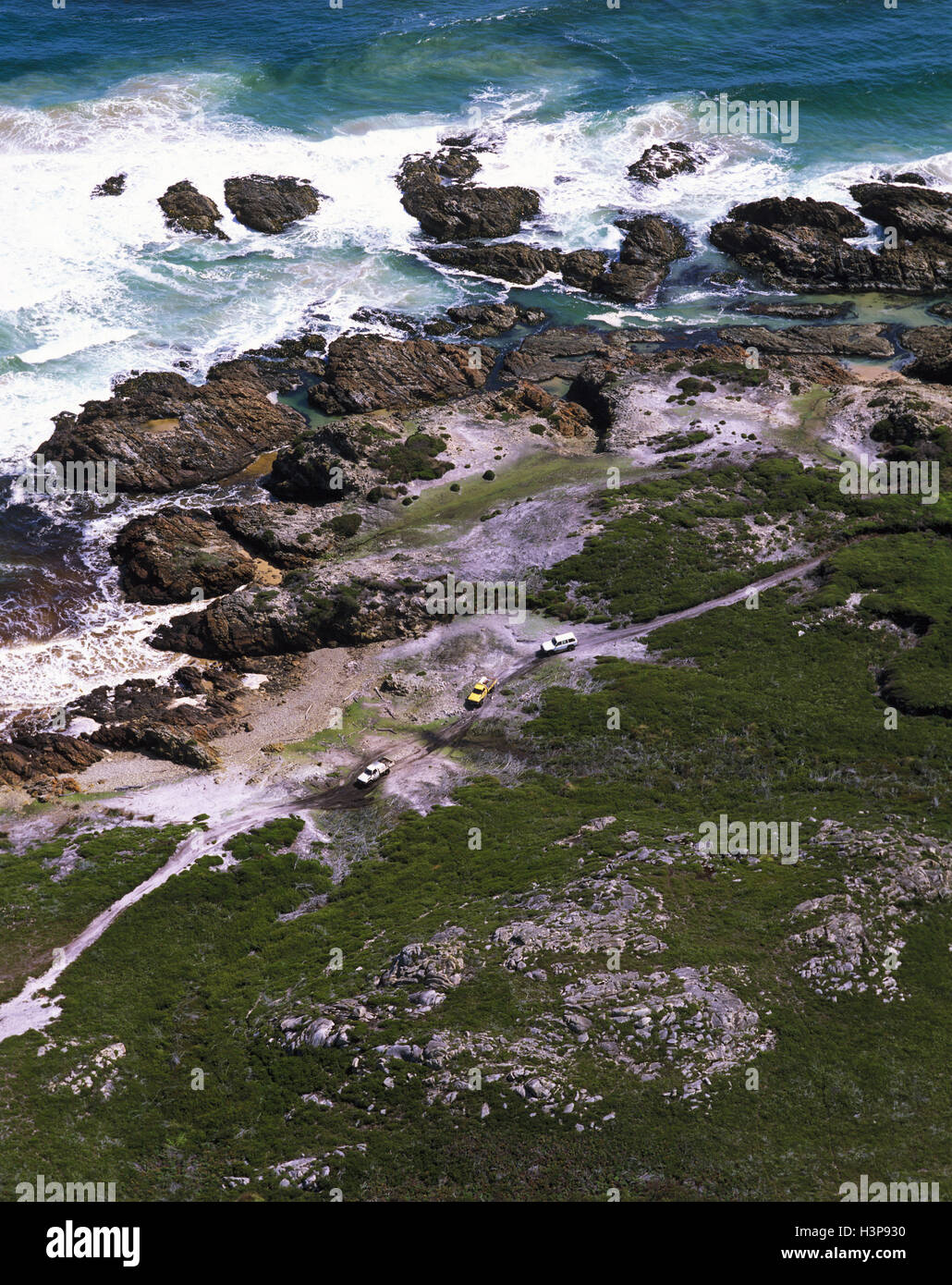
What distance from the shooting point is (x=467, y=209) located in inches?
4870

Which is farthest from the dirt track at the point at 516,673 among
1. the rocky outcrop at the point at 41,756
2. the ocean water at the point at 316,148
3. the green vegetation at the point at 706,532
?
the ocean water at the point at 316,148

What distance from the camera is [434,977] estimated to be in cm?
5069

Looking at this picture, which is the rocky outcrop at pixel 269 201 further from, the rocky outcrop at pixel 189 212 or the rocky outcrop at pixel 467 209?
the rocky outcrop at pixel 467 209

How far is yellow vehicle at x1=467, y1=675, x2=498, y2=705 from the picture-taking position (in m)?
73.1

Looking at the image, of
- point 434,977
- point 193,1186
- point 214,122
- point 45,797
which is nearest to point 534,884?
point 434,977

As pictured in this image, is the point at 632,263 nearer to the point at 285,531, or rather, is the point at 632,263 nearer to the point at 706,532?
the point at 706,532

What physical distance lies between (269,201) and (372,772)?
283ft

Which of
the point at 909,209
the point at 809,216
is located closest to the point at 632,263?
the point at 809,216

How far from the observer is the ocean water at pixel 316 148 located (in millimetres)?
98250

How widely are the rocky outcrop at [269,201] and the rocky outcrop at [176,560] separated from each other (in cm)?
5331

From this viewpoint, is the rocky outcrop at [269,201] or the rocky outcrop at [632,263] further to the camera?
the rocky outcrop at [269,201]

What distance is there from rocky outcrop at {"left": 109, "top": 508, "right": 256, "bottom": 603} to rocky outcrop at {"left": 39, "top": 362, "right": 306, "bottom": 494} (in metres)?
7.98

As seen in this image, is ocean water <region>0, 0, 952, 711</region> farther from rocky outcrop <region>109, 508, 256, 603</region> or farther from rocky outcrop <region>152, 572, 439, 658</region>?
rocky outcrop <region>152, 572, 439, 658</region>
